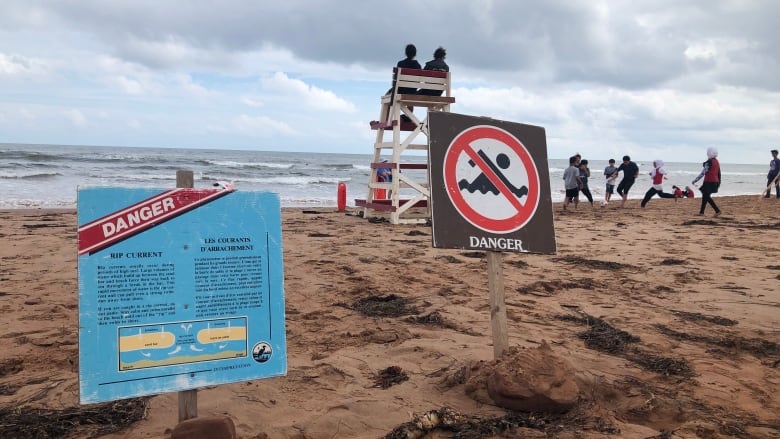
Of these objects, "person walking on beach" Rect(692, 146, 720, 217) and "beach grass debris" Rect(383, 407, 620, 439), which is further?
"person walking on beach" Rect(692, 146, 720, 217)

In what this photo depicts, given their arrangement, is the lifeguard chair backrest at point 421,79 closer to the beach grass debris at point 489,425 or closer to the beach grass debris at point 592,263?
the beach grass debris at point 592,263

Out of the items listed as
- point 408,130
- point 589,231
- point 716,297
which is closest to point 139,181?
point 408,130

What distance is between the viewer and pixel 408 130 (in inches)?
388

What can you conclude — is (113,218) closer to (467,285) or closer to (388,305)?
(388,305)

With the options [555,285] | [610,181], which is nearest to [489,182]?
[555,285]

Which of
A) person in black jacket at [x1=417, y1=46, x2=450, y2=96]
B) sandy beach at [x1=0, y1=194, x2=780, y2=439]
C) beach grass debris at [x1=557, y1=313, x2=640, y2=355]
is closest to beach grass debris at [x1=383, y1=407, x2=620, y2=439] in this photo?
sandy beach at [x1=0, y1=194, x2=780, y2=439]

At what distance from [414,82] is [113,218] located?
779cm

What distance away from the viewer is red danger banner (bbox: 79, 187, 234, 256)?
1.92 meters

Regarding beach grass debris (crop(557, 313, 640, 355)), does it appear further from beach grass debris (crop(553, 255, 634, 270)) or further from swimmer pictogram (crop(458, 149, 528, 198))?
beach grass debris (crop(553, 255, 634, 270))

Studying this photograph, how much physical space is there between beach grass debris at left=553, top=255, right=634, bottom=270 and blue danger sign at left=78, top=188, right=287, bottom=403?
5.15m

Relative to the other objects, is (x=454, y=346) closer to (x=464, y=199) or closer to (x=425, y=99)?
(x=464, y=199)

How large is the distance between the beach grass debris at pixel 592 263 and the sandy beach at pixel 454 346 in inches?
1.1

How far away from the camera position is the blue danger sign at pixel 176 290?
75.4 inches

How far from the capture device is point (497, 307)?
298 centimetres
